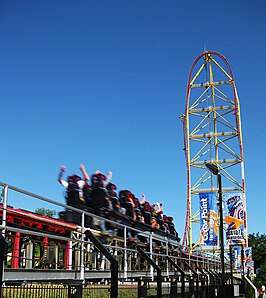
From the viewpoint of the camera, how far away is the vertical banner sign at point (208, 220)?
110 ft

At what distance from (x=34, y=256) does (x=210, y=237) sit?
2672 centimetres

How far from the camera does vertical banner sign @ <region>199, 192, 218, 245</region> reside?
110ft

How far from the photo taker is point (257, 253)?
74.5 meters

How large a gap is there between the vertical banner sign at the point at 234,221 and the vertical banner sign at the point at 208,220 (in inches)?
43.3

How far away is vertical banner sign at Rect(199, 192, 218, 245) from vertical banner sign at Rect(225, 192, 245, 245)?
110 centimetres

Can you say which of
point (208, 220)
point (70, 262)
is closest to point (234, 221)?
point (208, 220)

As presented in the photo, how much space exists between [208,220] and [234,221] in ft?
7.29

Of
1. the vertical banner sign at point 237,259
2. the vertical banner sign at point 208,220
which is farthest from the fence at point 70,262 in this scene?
the vertical banner sign at point 237,259

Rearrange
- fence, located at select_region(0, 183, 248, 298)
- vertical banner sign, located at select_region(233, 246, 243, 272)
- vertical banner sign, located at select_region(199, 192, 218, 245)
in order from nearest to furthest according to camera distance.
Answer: fence, located at select_region(0, 183, 248, 298)
vertical banner sign, located at select_region(199, 192, 218, 245)
vertical banner sign, located at select_region(233, 246, 243, 272)

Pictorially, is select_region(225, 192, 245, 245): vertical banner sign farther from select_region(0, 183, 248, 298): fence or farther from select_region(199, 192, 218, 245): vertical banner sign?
select_region(0, 183, 248, 298): fence

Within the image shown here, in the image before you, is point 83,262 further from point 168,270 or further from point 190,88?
point 190,88

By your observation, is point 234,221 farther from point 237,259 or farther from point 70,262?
point 70,262

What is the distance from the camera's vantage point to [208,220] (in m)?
33.8

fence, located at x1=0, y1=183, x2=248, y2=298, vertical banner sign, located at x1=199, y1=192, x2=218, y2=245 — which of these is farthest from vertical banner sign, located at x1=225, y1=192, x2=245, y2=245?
fence, located at x1=0, y1=183, x2=248, y2=298
